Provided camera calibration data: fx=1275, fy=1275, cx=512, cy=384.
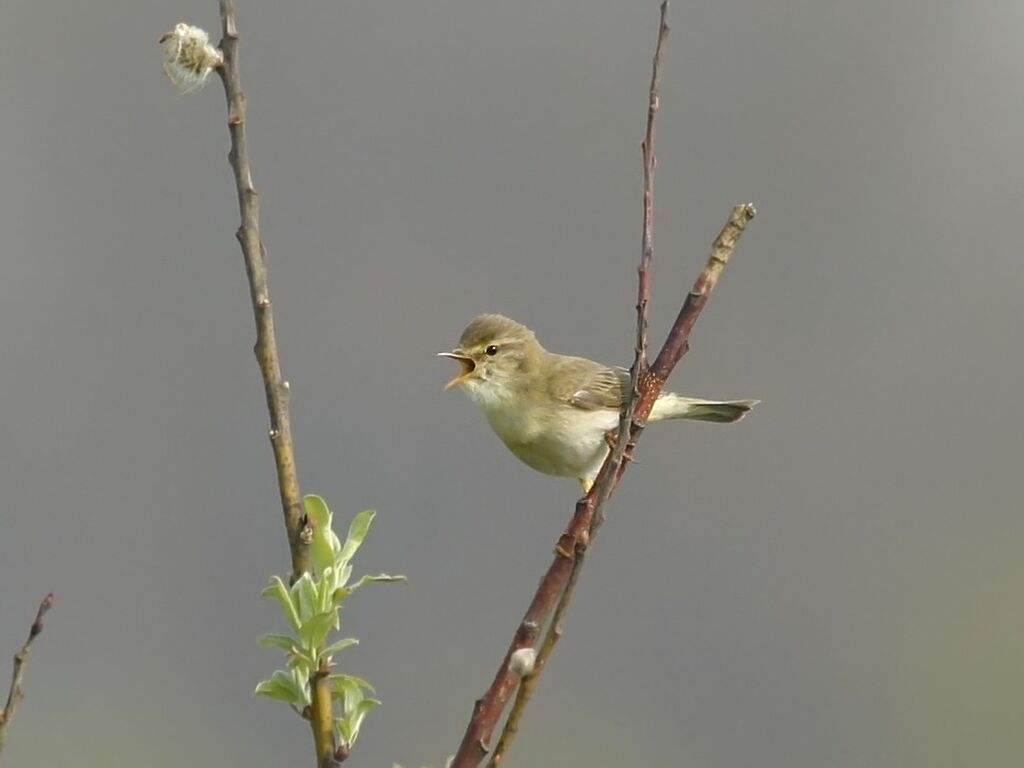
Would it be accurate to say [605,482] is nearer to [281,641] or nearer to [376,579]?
[376,579]

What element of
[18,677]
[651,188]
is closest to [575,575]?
[651,188]

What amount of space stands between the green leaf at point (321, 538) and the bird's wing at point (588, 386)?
197 centimetres

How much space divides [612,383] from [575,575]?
2.21 m

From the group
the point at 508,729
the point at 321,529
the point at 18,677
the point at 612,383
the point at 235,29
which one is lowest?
the point at 18,677

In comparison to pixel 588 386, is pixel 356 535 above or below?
below

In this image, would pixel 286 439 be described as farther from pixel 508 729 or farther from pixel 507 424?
pixel 507 424

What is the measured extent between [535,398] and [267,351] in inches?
86.2

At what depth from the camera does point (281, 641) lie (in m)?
1.23

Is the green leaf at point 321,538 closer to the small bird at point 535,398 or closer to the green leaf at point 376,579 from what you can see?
the green leaf at point 376,579

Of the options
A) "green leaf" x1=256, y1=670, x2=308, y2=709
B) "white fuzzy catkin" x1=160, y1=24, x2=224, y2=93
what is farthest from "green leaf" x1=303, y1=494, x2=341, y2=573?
"white fuzzy catkin" x1=160, y1=24, x2=224, y2=93

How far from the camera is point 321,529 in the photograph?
4.27 feet

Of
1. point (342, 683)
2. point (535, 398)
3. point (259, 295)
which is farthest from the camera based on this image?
point (535, 398)

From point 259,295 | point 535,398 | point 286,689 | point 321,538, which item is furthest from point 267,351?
point 535,398

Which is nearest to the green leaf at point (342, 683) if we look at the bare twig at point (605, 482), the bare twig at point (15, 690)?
the bare twig at point (605, 482)
